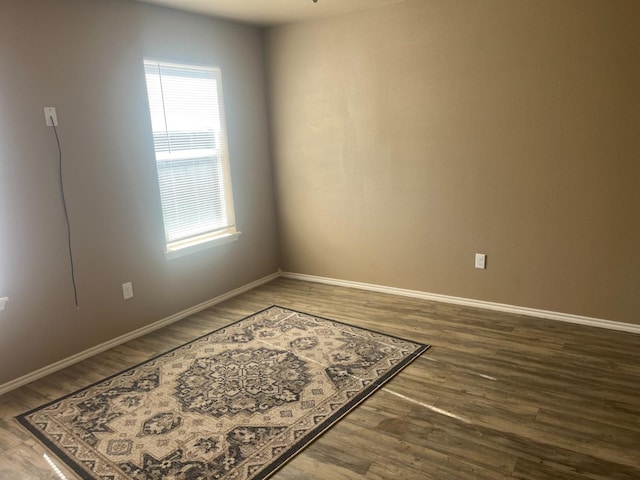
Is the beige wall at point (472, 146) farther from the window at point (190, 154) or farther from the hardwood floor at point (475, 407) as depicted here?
the window at point (190, 154)

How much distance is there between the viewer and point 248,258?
4633 millimetres

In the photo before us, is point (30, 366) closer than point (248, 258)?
Yes

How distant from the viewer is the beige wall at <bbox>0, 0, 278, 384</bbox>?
9.45 ft

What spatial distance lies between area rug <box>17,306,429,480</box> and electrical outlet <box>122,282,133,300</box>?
59 cm

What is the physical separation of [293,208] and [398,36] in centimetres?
187

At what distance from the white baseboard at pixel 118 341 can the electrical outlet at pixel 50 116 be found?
1.55 meters

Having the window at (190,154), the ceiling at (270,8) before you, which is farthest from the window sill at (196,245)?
the ceiling at (270,8)

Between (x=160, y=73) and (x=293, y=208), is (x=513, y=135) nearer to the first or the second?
(x=293, y=208)

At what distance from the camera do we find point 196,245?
13.3 ft

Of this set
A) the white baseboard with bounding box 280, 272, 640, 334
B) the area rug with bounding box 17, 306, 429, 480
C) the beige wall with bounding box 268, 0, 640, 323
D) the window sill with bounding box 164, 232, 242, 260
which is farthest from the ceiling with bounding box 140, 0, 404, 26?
the area rug with bounding box 17, 306, 429, 480

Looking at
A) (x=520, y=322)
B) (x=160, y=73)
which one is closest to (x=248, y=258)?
(x=160, y=73)

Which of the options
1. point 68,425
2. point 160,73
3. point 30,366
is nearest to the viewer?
point 68,425

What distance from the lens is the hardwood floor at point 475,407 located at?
2045 millimetres

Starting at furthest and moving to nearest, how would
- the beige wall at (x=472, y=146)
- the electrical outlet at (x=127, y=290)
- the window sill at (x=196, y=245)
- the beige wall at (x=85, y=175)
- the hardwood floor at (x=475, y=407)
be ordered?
the window sill at (x=196, y=245) → the electrical outlet at (x=127, y=290) → the beige wall at (x=472, y=146) → the beige wall at (x=85, y=175) → the hardwood floor at (x=475, y=407)
